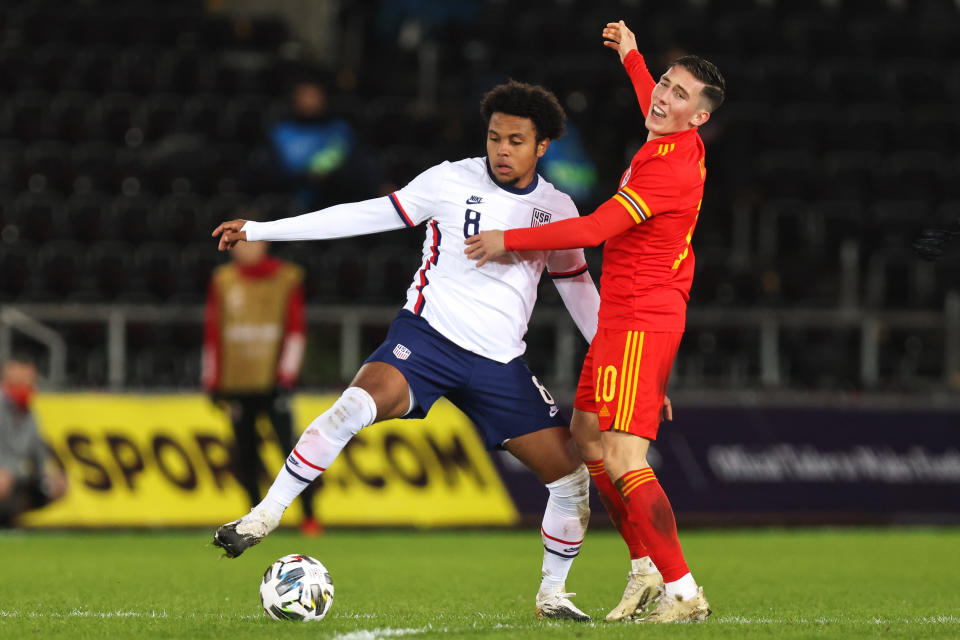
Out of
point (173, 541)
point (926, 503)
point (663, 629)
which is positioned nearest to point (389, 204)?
point (663, 629)

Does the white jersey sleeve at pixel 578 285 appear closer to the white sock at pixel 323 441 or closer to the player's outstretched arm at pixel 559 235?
the player's outstretched arm at pixel 559 235

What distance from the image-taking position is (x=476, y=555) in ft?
31.8

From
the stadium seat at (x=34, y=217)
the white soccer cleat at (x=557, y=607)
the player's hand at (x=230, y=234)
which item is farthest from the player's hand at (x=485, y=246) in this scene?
the stadium seat at (x=34, y=217)

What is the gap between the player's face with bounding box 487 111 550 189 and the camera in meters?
5.94

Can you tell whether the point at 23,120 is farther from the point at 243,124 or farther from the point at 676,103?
the point at 676,103

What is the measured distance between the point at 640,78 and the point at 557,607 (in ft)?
7.77

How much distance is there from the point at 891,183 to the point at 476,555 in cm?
835

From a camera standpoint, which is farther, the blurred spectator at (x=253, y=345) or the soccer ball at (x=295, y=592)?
the blurred spectator at (x=253, y=345)

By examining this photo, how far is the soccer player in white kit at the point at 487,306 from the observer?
19.2ft

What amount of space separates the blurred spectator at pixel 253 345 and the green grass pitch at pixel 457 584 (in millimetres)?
848

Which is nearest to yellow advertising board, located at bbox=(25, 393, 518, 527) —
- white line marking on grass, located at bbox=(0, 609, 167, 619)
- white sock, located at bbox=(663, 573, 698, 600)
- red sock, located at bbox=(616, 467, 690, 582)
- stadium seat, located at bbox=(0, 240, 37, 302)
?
stadium seat, located at bbox=(0, 240, 37, 302)

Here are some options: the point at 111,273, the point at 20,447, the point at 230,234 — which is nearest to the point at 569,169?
the point at 111,273

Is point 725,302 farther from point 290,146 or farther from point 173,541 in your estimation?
point 173,541

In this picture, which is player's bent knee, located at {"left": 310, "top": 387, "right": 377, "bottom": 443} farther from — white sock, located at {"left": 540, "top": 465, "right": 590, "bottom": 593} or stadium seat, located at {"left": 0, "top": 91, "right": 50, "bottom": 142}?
stadium seat, located at {"left": 0, "top": 91, "right": 50, "bottom": 142}
